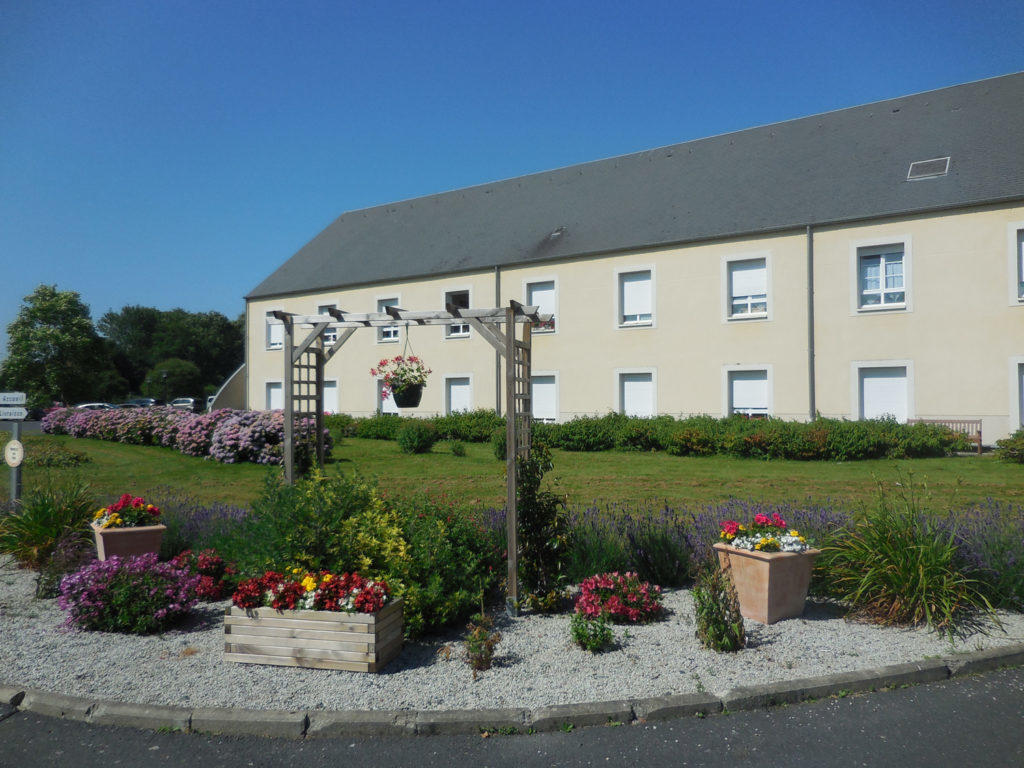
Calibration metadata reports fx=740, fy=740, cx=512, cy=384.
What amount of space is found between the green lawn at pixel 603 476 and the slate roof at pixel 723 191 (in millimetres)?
7149

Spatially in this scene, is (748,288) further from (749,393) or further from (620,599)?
(620,599)

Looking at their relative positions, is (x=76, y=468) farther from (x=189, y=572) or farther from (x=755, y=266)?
(x=755, y=266)

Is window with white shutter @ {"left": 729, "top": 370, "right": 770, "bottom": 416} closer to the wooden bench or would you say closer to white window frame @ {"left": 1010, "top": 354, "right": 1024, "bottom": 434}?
the wooden bench

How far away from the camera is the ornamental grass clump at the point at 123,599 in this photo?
16.6ft

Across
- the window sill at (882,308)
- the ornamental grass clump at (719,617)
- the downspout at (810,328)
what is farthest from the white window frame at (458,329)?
the ornamental grass clump at (719,617)

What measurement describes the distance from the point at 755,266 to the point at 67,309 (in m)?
47.0

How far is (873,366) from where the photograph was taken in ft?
59.1

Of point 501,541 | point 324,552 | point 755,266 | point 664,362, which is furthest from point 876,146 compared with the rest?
point 324,552

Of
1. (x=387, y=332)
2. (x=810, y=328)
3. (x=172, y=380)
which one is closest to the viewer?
(x=810, y=328)

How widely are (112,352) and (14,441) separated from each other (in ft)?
202

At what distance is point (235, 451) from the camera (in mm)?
14961

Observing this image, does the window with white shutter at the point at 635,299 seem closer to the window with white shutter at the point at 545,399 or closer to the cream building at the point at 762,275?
the cream building at the point at 762,275

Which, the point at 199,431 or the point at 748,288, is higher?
the point at 748,288

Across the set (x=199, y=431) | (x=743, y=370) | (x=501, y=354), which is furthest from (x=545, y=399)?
(x=501, y=354)
